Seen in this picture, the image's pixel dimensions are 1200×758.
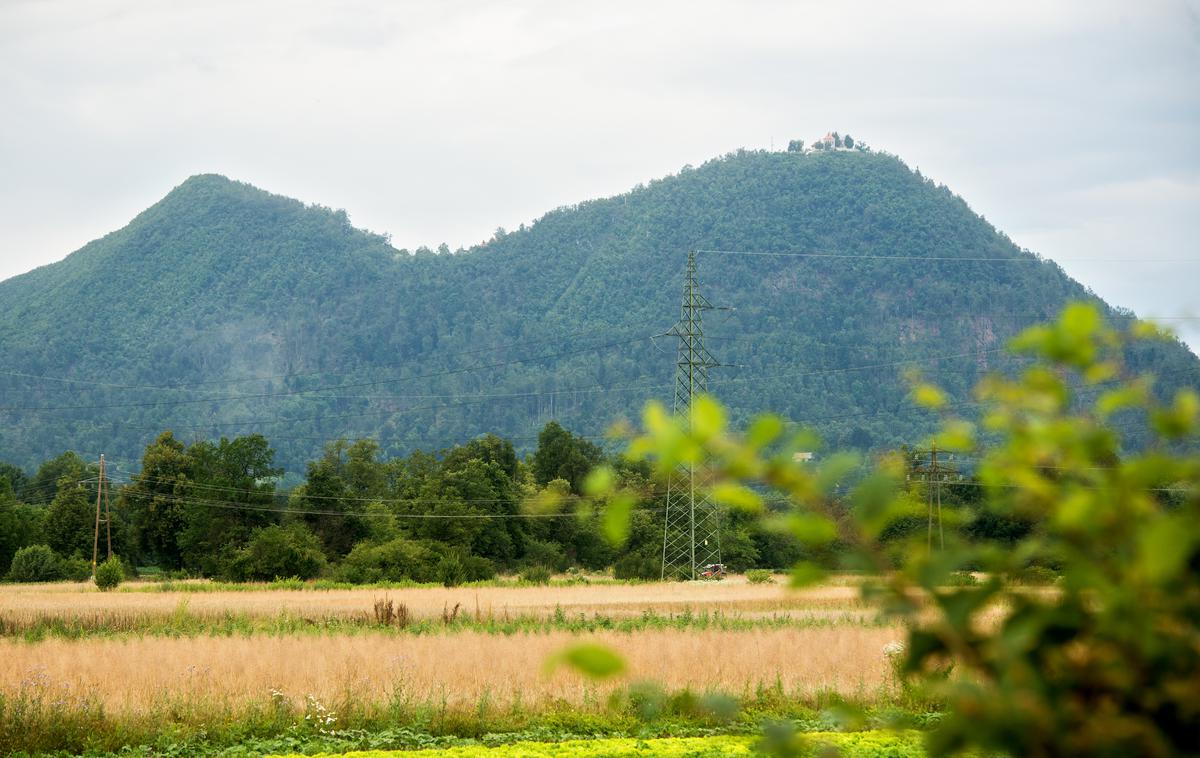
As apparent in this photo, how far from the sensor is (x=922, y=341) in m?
197

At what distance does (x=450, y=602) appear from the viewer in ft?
126

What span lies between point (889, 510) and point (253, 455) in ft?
246

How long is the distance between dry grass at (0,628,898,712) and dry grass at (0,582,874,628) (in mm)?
10060

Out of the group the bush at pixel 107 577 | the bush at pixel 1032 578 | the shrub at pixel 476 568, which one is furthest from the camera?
the shrub at pixel 476 568

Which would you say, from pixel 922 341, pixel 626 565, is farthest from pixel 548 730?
pixel 922 341

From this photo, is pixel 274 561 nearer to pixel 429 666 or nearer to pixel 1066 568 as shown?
pixel 429 666

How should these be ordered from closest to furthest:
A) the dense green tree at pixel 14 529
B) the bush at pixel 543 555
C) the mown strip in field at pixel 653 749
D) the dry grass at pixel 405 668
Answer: the mown strip in field at pixel 653 749
the dry grass at pixel 405 668
the dense green tree at pixel 14 529
the bush at pixel 543 555

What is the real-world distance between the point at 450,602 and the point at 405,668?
21.7m

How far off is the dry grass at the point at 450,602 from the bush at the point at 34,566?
954 centimetres

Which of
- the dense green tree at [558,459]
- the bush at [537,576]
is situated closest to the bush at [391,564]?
the bush at [537,576]

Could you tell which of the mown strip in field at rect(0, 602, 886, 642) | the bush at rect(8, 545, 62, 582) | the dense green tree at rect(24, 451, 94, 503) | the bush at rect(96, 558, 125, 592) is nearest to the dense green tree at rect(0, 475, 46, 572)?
the bush at rect(8, 545, 62, 582)

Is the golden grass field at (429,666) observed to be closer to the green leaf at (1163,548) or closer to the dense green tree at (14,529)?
the green leaf at (1163,548)

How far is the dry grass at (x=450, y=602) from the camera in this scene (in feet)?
113

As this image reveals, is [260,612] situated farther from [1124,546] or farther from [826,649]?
[1124,546]
